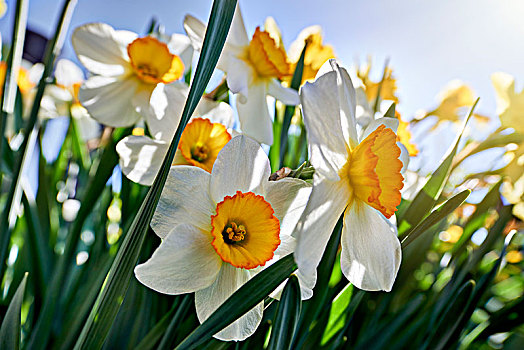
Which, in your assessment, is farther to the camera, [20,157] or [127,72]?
[127,72]

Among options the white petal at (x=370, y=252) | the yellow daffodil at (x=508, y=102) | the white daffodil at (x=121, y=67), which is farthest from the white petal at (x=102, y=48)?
the yellow daffodil at (x=508, y=102)

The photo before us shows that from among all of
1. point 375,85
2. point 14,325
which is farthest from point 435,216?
point 375,85

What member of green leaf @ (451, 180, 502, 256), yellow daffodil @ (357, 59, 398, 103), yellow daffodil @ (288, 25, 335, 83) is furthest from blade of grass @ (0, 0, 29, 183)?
yellow daffodil @ (357, 59, 398, 103)

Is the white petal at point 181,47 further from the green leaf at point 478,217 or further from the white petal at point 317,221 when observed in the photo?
the green leaf at point 478,217

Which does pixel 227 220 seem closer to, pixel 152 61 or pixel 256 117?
pixel 256 117

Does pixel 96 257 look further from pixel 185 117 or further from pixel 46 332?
pixel 185 117

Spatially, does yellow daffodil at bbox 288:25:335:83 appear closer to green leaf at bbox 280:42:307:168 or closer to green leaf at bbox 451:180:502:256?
green leaf at bbox 280:42:307:168

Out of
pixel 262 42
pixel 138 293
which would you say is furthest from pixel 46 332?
pixel 262 42

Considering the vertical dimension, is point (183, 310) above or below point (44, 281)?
above
